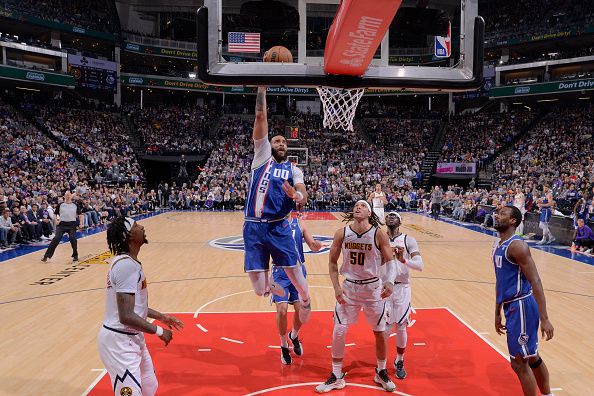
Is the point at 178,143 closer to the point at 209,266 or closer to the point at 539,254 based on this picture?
the point at 209,266

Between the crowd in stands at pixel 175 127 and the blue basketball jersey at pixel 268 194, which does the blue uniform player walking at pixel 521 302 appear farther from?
the crowd in stands at pixel 175 127

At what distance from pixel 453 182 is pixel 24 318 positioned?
3064 centimetres

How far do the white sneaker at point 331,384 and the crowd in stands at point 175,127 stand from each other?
2966 cm

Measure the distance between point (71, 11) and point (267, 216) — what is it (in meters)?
36.4

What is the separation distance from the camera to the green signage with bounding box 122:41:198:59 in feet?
118

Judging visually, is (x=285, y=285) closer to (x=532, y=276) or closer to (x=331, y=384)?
(x=331, y=384)

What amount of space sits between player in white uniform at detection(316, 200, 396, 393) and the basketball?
1796 mm

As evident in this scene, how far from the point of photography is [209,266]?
10.9 metres

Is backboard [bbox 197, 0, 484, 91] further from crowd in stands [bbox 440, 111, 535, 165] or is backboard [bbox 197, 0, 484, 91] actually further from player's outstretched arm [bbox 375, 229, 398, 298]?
crowd in stands [bbox 440, 111, 535, 165]

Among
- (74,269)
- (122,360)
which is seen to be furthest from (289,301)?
(74,269)

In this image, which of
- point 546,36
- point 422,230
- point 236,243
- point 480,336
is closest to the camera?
point 480,336

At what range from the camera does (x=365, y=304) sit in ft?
15.2

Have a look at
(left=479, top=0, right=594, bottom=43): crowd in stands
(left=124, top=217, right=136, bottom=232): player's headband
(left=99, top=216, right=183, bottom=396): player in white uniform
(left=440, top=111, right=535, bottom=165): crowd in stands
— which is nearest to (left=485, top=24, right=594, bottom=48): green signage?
(left=479, top=0, right=594, bottom=43): crowd in stands

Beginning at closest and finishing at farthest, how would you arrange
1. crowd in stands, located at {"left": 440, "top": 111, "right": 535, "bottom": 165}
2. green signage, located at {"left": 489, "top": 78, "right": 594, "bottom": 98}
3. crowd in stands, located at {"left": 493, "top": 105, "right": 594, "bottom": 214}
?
crowd in stands, located at {"left": 493, "top": 105, "right": 594, "bottom": 214} → green signage, located at {"left": 489, "top": 78, "right": 594, "bottom": 98} → crowd in stands, located at {"left": 440, "top": 111, "right": 535, "bottom": 165}
